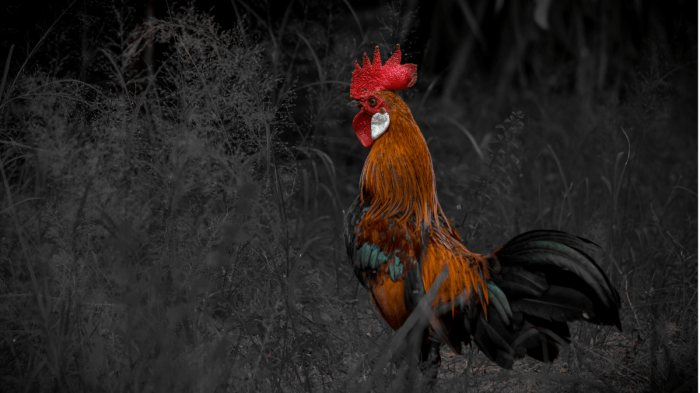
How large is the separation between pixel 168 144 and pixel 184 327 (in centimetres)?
67

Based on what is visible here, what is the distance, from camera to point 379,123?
6.98ft

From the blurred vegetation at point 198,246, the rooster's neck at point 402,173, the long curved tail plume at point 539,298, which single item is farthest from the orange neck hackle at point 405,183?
the blurred vegetation at point 198,246

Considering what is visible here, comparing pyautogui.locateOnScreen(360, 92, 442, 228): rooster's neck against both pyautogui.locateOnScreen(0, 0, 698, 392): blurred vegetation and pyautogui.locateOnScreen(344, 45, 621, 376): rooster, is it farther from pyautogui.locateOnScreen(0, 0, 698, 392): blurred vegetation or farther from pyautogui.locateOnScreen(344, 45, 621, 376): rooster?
pyautogui.locateOnScreen(0, 0, 698, 392): blurred vegetation

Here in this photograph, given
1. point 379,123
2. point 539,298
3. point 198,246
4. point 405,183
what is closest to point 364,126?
point 379,123

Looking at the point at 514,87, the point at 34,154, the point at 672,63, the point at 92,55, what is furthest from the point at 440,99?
the point at 34,154

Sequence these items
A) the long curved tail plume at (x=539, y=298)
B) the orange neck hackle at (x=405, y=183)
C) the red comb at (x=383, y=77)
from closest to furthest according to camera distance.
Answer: the long curved tail plume at (x=539, y=298) < the orange neck hackle at (x=405, y=183) < the red comb at (x=383, y=77)

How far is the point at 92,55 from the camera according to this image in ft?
7.62

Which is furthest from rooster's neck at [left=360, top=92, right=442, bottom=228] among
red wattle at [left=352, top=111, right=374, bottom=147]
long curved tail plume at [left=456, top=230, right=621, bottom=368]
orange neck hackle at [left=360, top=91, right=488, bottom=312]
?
long curved tail plume at [left=456, top=230, right=621, bottom=368]

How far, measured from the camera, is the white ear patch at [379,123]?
2.11 meters

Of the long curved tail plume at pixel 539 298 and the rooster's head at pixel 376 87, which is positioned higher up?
the rooster's head at pixel 376 87

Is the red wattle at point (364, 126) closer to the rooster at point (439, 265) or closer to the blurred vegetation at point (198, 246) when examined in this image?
the rooster at point (439, 265)

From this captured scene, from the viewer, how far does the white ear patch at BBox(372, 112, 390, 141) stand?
211cm

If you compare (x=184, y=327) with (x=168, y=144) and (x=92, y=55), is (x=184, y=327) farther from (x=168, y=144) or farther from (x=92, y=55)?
(x=92, y=55)

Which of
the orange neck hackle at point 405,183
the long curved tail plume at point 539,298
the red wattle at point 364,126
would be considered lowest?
the long curved tail plume at point 539,298
